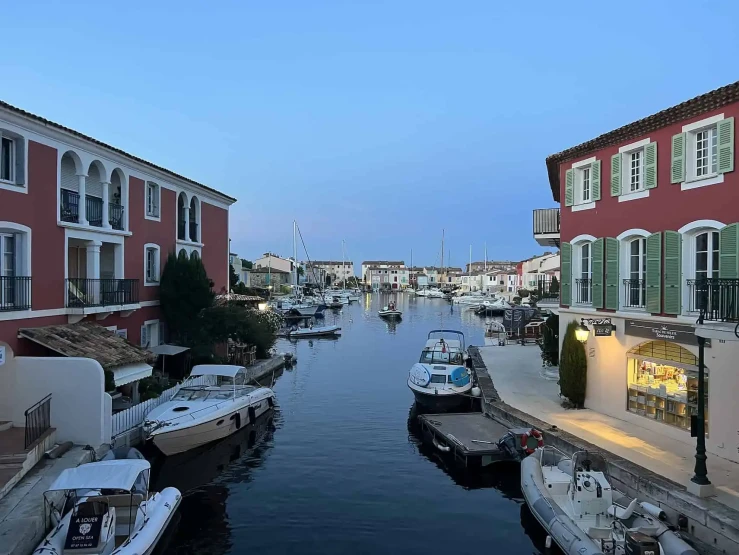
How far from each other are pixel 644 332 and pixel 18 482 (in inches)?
613

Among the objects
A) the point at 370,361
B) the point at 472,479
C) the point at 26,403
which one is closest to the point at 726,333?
the point at 472,479

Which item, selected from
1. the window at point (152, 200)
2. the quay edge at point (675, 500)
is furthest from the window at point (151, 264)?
the quay edge at point (675, 500)

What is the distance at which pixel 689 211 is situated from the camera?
583 inches

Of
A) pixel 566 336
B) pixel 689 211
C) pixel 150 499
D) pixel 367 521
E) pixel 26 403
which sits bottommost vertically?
pixel 367 521

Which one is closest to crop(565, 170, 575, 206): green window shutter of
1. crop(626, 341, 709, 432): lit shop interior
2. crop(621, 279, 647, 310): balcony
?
crop(621, 279, 647, 310): balcony

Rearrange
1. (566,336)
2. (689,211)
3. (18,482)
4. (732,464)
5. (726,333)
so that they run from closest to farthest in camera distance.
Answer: (726,333) → (18,482) → (732,464) → (689,211) → (566,336)

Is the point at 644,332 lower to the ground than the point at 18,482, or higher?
higher

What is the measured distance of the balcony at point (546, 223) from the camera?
26.8 meters

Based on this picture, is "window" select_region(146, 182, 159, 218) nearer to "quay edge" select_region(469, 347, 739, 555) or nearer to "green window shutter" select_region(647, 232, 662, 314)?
"quay edge" select_region(469, 347, 739, 555)

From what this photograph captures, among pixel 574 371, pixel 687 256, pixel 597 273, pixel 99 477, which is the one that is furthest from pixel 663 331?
pixel 99 477

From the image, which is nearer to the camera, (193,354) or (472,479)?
(472,479)

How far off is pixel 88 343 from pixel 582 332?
15260 mm

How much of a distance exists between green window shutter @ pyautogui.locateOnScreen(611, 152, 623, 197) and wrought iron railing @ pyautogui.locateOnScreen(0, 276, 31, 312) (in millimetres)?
17269

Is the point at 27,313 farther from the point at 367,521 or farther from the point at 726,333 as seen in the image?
the point at 726,333
